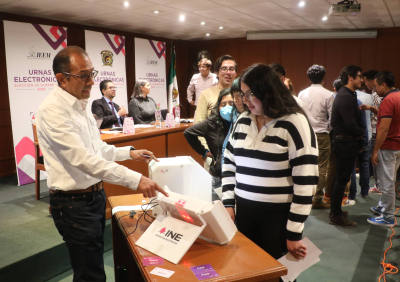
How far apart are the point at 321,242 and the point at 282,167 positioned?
199 centimetres

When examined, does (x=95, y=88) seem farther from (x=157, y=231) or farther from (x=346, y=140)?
(x=157, y=231)

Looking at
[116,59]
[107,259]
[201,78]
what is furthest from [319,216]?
[116,59]

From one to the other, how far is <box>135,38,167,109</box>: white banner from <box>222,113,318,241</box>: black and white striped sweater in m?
5.64

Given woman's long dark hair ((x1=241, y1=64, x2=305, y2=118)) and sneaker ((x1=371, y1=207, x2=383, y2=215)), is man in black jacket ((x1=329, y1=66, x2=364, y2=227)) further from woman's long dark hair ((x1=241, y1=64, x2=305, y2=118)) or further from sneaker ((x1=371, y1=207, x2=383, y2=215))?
woman's long dark hair ((x1=241, y1=64, x2=305, y2=118))

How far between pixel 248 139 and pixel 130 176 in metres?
0.56

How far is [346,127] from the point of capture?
3094mm

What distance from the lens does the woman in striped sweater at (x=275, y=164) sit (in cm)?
140

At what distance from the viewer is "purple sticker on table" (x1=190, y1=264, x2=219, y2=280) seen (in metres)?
1.18

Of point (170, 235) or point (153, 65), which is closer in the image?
point (170, 235)

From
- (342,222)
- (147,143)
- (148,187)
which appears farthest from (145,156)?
(342,222)

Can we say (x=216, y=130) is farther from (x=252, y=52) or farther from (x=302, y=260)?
(x=252, y=52)

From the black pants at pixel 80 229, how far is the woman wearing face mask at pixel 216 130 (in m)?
1.10

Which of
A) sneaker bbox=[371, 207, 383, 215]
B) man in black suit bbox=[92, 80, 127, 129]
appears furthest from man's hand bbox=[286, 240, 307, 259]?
man in black suit bbox=[92, 80, 127, 129]

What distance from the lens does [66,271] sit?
107 inches
